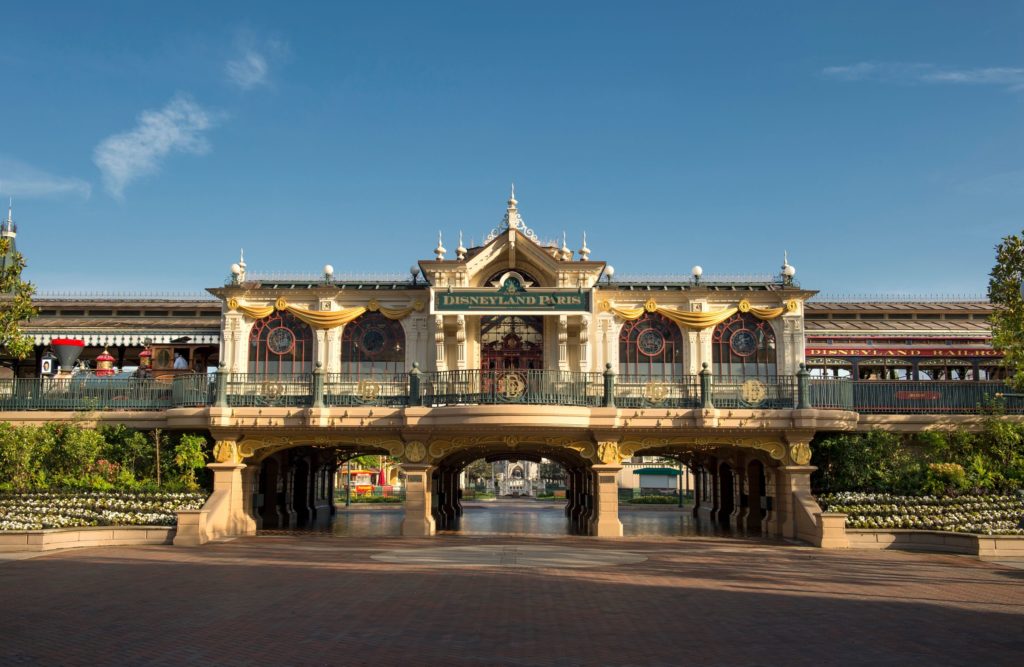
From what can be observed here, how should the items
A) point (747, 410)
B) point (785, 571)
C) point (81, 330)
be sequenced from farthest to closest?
1. point (81, 330)
2. point (747, 410)
3. point (785, 571)

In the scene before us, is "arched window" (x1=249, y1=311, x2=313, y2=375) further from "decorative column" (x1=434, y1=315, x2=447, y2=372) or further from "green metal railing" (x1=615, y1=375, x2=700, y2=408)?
"green metal railing" (x1=615, y1=375, x2=700, y2=408)

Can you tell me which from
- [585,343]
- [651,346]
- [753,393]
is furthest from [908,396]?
[585,343]

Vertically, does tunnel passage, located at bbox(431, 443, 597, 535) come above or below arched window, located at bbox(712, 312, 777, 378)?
below

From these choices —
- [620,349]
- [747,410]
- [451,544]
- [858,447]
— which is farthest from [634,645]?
[620,349]

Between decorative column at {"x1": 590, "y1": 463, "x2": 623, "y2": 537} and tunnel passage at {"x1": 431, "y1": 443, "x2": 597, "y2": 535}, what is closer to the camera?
decorative column at {"x1": 590, "y1": 463, "x2": 623, "y2": 537}

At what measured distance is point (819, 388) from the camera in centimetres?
2927

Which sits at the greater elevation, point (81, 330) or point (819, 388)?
point (81, 330)

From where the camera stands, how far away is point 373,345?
3378 centimetres

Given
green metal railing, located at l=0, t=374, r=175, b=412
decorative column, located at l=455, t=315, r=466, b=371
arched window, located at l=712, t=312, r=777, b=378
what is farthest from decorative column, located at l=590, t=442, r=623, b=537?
green metal railing, located at l=0, t=374, r=175, b=412

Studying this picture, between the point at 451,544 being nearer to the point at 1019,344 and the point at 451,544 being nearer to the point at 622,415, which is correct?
the point at 622,415

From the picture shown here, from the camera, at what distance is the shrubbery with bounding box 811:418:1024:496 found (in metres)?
26.8

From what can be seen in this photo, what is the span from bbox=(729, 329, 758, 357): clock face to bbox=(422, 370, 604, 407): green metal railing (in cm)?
729

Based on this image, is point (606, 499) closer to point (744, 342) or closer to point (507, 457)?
point (744, 342)

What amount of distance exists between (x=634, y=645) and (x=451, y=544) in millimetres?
13855
